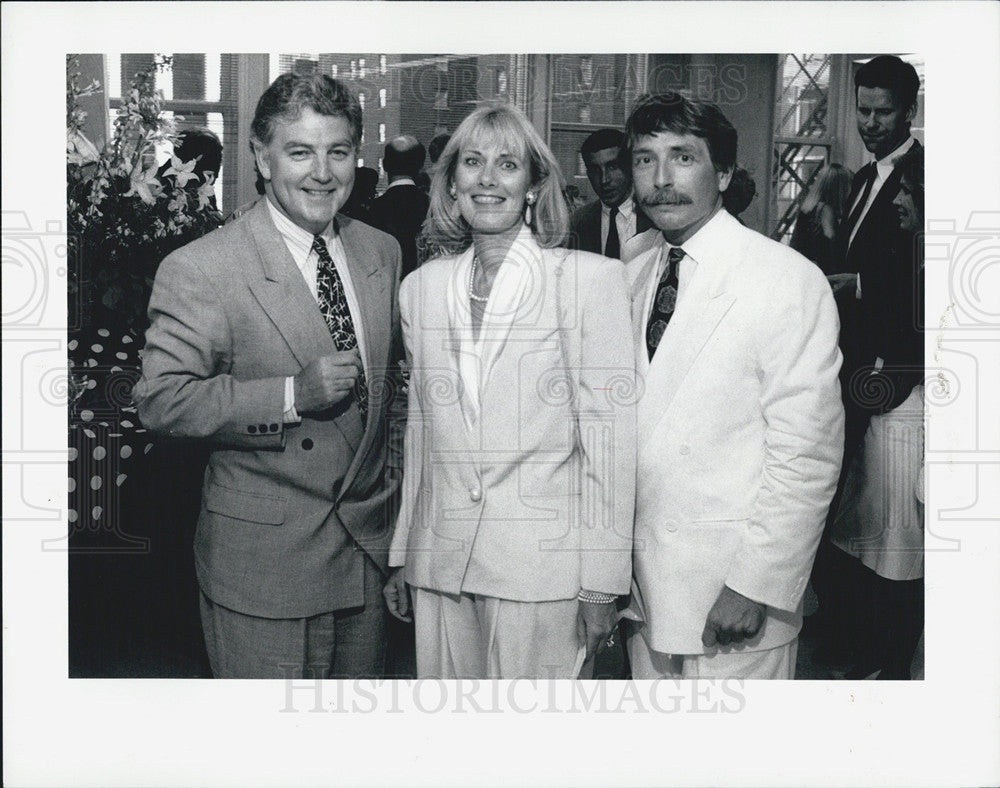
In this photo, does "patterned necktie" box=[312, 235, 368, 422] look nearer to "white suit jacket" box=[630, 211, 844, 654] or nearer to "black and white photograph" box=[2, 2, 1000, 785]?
"black and white photograph" box=[2, 2, 1000, 785]

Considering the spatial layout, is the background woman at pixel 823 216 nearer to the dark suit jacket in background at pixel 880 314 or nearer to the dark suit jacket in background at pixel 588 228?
the dark suit jacket in background at pixel 880 314

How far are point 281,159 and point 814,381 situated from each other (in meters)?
1.88

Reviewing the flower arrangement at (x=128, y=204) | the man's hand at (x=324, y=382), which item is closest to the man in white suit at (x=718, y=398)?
the man's hand at (x=324, y=382)

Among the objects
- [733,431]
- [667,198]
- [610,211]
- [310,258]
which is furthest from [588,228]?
[310,258]

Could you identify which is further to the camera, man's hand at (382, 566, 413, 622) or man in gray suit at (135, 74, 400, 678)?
man's hand at (382, 566, 413, 622)

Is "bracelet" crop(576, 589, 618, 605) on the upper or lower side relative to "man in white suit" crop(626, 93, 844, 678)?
lower

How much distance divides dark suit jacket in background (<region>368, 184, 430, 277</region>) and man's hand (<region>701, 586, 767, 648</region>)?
4.91 ft

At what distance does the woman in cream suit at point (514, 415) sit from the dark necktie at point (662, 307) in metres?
0.07

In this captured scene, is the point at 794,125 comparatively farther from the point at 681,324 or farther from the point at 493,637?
the point at 493,637

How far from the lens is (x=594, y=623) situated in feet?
14.1

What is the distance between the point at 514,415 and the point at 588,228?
2.16 feet

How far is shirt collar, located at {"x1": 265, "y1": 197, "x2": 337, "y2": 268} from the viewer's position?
14.2 ft

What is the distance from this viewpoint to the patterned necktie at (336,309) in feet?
14.2

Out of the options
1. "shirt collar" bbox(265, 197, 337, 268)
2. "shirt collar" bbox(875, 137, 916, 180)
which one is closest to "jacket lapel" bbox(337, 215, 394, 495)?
"shirt collar" bbox(265, 197, 337, 268)
